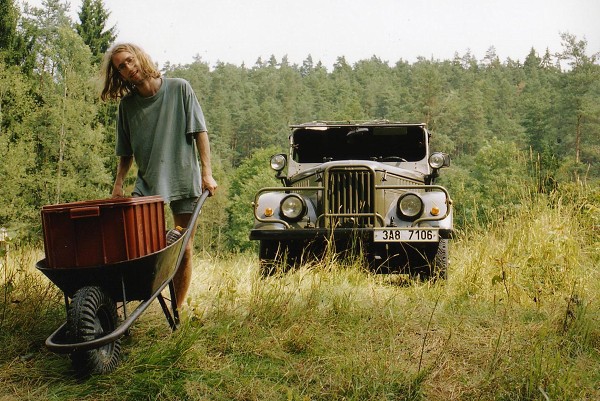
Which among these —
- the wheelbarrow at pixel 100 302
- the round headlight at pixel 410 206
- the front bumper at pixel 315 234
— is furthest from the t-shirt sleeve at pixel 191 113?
the round headlight at pixel 410 206

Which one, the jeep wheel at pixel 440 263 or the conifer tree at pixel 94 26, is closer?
the jeep wheel at pixel 440 263

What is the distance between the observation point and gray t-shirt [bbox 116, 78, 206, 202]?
3.28 metres

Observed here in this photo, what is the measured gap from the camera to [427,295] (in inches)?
152

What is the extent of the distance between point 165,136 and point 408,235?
233 cm

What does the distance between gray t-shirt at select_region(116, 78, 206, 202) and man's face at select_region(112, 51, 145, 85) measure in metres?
0.19

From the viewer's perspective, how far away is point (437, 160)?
6449 mm

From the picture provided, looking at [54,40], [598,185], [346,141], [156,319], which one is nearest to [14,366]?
[156,319]

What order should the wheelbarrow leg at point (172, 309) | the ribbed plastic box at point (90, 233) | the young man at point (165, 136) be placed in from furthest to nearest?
the young man at point (165, 136) → the wheelbarrow leg at point (172, 309) → the ribbed plastic box at point (90, 233)

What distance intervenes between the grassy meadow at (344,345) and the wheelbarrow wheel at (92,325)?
0.07 metres

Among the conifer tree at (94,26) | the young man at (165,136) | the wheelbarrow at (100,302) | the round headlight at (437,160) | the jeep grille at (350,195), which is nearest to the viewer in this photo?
the wheelbarrow at (100,302)

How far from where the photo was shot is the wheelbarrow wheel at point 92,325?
223 cm

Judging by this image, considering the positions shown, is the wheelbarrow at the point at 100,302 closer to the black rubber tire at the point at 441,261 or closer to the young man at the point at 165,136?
the young man at the point at 165,136

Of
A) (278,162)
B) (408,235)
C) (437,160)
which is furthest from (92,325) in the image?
(437,160)

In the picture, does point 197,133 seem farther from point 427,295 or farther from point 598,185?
point 598,185
